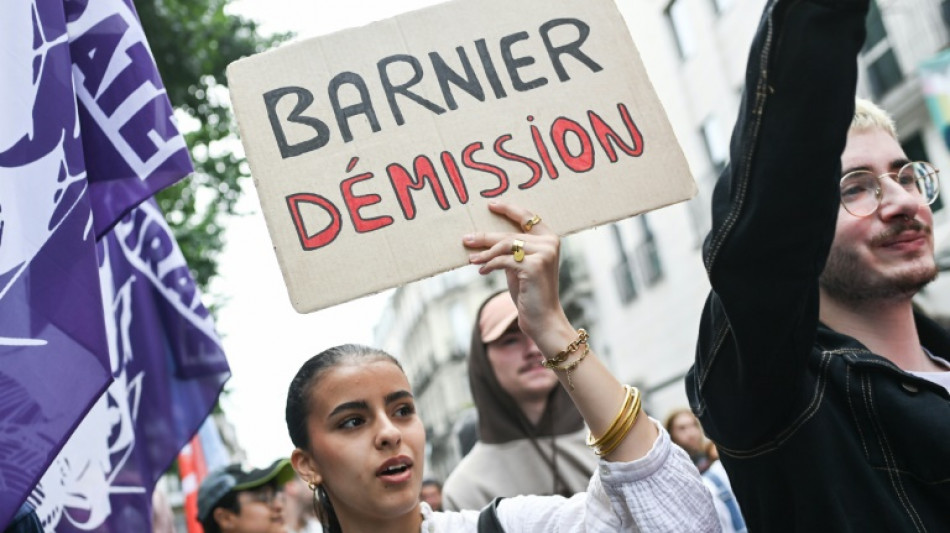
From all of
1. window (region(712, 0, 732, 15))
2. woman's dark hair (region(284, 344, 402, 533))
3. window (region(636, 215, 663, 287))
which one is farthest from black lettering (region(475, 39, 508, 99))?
window (region(636, 215, 663, 287))

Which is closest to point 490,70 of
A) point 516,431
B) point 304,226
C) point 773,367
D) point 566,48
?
point 566,48

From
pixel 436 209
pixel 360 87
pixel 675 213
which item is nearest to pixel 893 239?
pixel 436 209

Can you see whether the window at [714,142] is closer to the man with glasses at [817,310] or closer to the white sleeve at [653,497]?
the man with glasses at [817,310]

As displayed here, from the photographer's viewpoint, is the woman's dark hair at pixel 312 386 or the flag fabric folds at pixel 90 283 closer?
the flag fabric folds at pixel 90 283

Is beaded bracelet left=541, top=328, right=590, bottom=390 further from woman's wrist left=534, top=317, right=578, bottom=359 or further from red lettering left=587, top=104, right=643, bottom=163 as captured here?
red lettering left=587, top=104, right=643, bottom=163

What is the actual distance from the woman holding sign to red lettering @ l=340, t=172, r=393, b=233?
0.20 metres

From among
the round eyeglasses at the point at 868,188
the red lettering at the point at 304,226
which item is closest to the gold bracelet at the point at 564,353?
the red lettering at the point at 304,226

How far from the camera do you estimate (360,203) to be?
226 cm

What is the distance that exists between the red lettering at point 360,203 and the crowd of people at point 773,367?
7.4 inches

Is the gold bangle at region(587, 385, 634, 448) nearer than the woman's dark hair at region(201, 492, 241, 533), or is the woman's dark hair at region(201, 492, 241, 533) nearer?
the gold bangle at region(587, 385, 634, 448)

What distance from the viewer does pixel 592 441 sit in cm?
216

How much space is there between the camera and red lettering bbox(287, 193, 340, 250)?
7.30 feet

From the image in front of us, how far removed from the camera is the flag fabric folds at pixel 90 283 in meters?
2.39

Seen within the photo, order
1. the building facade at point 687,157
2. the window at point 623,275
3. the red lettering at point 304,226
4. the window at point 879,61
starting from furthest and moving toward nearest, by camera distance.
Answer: the window at point 623,275
the window at point 879,61
the building facade at point 687,157
the red lettering at point 304,226
